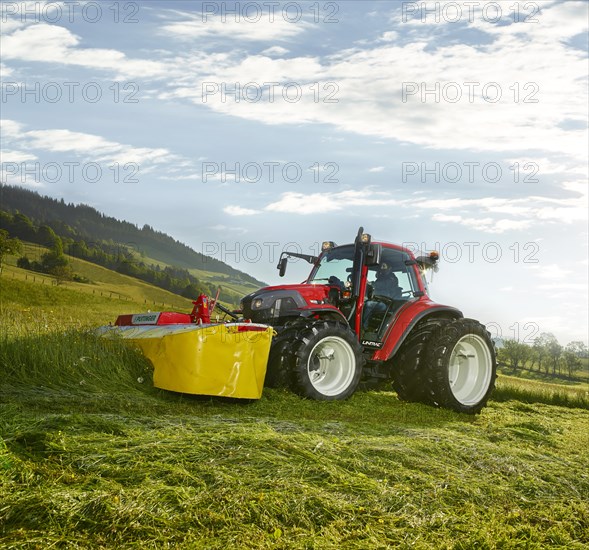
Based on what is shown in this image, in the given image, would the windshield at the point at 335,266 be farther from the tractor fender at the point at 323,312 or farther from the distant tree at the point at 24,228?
the distant tree at the point at 24,228

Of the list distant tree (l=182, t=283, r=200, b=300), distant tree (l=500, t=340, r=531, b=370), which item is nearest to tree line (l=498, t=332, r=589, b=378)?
distant tree (l=500, t=340, r=531, b=370)

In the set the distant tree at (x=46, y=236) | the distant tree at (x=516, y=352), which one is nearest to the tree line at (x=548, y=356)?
the distant tree at (x=516, y=352)

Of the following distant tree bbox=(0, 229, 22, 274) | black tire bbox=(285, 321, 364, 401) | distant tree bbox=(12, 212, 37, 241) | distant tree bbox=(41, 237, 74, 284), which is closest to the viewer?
black tire bbox=(285, 321, 364, 401)

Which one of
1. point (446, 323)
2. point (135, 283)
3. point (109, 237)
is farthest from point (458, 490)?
point (109, 237)

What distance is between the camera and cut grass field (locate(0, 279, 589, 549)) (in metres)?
3.51

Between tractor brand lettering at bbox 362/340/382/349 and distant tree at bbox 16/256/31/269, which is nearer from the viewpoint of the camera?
tractor brand lettering at bbox 362/340/382/349

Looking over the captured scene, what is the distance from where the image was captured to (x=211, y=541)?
3.39 m

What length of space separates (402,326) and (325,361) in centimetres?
122

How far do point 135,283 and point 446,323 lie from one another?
225 ft

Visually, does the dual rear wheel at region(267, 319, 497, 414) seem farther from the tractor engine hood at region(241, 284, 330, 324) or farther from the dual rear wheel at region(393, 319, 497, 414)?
the tractor engine hood at region(241, 284, 330, 324)

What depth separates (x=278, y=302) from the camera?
9016 millimetres

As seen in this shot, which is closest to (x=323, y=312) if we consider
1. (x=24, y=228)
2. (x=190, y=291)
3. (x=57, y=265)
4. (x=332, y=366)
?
(x=332, y=366)

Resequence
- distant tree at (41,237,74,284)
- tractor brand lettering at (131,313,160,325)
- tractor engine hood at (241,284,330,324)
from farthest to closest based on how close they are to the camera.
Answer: distant tree at (41,237,74,284) → tractor engine hood at (241,284,330,324) → tractor brand lettering at (131,313,160,325)

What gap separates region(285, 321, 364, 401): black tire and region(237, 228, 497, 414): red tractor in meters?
0.01
